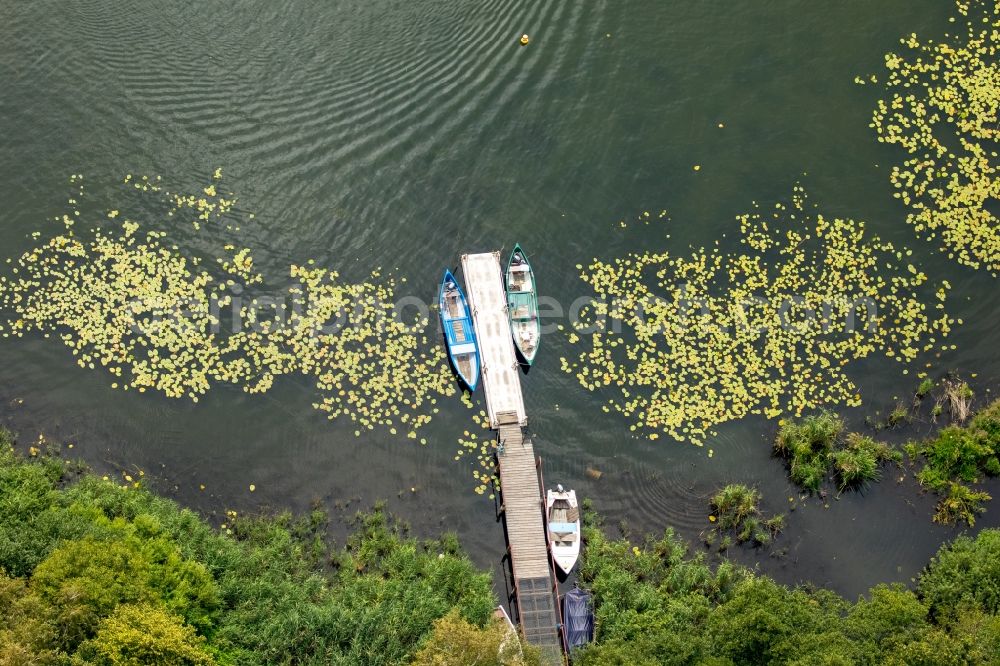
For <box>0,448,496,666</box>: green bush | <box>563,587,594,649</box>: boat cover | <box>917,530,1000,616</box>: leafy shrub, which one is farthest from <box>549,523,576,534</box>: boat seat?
<box>917,530,1000,616</box>: leafy shrub

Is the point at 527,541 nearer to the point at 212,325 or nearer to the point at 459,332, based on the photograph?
the point at 459,332

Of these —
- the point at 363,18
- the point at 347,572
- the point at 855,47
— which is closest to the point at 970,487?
the point at 855,47

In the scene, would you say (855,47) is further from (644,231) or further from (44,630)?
(44,630)

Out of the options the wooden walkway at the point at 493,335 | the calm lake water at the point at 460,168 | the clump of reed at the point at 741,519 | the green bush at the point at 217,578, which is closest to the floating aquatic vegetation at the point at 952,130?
the calm lake water at the point at 460,168

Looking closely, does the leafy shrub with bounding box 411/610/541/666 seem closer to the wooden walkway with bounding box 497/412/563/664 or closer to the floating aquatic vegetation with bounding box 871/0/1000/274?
the wooden walkway with bounding box 497/412/563/664

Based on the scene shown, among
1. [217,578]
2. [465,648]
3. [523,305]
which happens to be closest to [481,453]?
[523,305]
